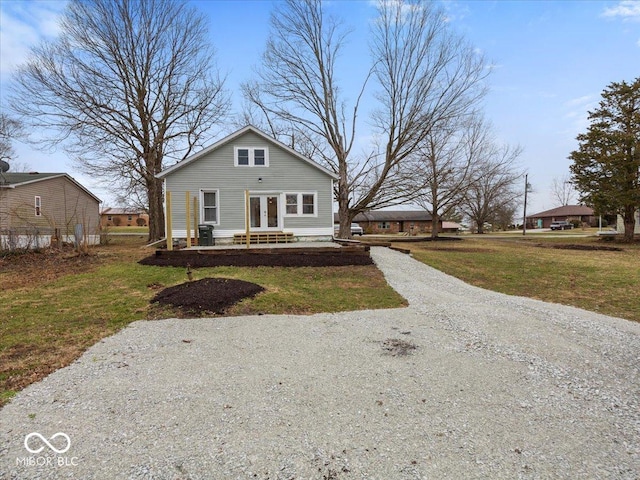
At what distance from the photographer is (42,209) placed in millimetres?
21547

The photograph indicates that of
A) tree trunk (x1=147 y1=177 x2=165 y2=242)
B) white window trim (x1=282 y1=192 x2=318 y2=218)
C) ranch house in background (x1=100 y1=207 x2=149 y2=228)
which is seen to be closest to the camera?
white window trim (x1=282 y1=192 x2=318 y2=218)

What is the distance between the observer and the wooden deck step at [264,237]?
15.2 meters

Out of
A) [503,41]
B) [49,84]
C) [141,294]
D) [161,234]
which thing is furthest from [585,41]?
[49,84]

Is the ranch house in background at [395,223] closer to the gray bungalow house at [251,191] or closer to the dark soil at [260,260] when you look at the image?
the gray bungalow house at [251,191]

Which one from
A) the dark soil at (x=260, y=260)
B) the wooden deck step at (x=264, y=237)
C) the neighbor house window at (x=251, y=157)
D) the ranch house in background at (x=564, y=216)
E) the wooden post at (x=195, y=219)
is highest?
the neighbor house window at (x=251, y=157)

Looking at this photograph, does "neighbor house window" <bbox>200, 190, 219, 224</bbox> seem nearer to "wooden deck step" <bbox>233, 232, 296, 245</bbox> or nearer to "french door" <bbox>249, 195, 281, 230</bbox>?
"wooden deck step" <bbox>233, 232, 296, 245</bbox>

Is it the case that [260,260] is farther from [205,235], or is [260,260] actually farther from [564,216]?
[564,216]

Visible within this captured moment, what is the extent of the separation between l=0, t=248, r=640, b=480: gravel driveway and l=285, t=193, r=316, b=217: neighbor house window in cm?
1044

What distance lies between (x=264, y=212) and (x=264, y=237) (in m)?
1.23

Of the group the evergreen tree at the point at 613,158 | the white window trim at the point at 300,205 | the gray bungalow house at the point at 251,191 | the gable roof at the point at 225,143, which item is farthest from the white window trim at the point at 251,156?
the evergreen tree at the point at 613,158

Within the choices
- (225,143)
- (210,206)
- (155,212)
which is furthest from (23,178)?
(225,143)

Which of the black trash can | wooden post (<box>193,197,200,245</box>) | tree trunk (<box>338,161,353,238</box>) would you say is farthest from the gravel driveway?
tree trunk (<box>338,161,353,238</box>)

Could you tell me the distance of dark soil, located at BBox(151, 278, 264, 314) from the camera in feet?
22.8

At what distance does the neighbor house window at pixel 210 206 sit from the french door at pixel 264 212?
1.54 m
